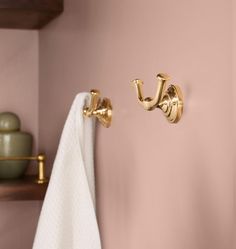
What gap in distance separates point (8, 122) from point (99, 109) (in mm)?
532

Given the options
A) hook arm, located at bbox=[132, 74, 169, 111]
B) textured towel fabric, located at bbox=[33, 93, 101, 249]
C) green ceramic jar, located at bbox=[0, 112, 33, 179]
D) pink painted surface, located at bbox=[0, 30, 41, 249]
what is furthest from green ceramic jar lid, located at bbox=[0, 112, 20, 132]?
hook arm, located at bbox=[132, 74, 169, 111]

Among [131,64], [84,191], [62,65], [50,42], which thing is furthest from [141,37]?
[50,42]

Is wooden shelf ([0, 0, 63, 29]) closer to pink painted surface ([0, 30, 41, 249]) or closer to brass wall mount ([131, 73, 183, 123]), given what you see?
pink painted surface ([0, 30, 41, 249])

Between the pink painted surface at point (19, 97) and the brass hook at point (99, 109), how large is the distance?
0.64 meters

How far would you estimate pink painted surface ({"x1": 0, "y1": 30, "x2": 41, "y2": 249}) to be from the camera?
163cm

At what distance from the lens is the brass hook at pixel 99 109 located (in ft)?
3.35

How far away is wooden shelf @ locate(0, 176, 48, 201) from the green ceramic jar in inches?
4.5

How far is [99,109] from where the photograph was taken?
104 centimetres

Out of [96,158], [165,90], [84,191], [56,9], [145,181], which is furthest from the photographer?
[56,9]

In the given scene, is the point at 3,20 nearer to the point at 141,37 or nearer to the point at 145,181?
the point at 141,37

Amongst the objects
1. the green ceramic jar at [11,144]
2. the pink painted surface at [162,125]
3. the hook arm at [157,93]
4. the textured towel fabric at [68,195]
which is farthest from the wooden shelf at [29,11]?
the hook arm at [157,93]

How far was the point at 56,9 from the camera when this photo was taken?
138 cm

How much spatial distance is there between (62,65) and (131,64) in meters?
0.46

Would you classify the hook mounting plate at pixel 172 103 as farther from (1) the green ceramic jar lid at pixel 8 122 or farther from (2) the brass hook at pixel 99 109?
(1) the green ceramic jar lid at pixel 8 122
